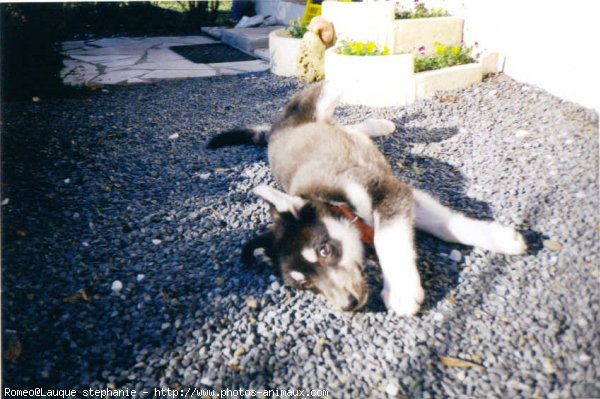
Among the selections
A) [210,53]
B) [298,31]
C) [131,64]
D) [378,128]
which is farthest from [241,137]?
[210,53]

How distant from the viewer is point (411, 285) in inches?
93.2

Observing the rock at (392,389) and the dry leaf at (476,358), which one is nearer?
the rock at (392,389)

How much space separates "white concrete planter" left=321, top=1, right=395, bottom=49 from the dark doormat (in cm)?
245

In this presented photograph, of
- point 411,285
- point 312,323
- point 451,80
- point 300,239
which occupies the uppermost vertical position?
point 451,80

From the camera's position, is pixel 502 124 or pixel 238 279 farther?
pixel 502 124

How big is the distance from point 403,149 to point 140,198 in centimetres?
233

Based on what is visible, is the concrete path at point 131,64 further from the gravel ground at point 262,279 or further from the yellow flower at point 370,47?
the gravel ground at point 262,279

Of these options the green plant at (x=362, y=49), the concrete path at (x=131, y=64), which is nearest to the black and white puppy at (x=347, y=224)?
the green plant at (x=362, y=49)

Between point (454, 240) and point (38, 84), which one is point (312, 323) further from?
point (38, 84)

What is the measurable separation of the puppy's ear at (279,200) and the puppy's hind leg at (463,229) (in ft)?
2.99

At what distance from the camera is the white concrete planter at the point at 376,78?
512 centimetres

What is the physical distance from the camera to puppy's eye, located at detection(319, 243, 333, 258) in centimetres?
239

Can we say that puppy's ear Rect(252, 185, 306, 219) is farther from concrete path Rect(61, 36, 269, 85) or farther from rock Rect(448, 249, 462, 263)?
concrete path Rect(61, 36, 269, 85)

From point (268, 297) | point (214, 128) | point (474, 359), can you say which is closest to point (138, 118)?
point (214, 128)
